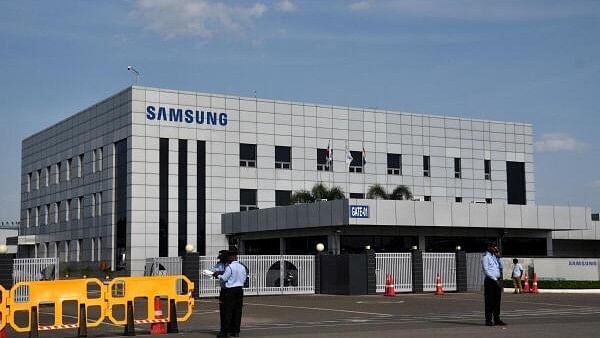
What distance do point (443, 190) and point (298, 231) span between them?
1967 cm

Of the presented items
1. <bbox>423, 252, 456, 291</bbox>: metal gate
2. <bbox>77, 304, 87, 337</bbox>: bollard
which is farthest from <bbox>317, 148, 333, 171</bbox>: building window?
<bbox>77, 304, 87, 337</bbox>: bollard

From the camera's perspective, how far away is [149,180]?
5906 cm

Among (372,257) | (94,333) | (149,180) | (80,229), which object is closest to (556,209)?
(372,257)

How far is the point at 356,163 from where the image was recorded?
2625 inches

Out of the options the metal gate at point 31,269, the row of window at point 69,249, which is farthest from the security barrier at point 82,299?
the row of window at point 69,249

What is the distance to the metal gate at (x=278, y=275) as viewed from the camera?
3984 cm

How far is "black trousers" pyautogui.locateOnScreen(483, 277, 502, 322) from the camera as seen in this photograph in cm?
1953

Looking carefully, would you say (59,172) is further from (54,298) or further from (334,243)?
(54,298)

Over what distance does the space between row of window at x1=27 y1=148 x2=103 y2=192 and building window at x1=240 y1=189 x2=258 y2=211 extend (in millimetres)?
10578

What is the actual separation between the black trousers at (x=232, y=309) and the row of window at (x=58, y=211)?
46.6m

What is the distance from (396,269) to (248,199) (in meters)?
23.6

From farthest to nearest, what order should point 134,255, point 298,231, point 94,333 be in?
point 134,255, point 298,231, point 94,333

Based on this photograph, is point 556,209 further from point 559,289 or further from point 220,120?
point 220,120

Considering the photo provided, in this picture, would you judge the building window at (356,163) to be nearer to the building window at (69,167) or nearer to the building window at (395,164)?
the building window at (395,164)
